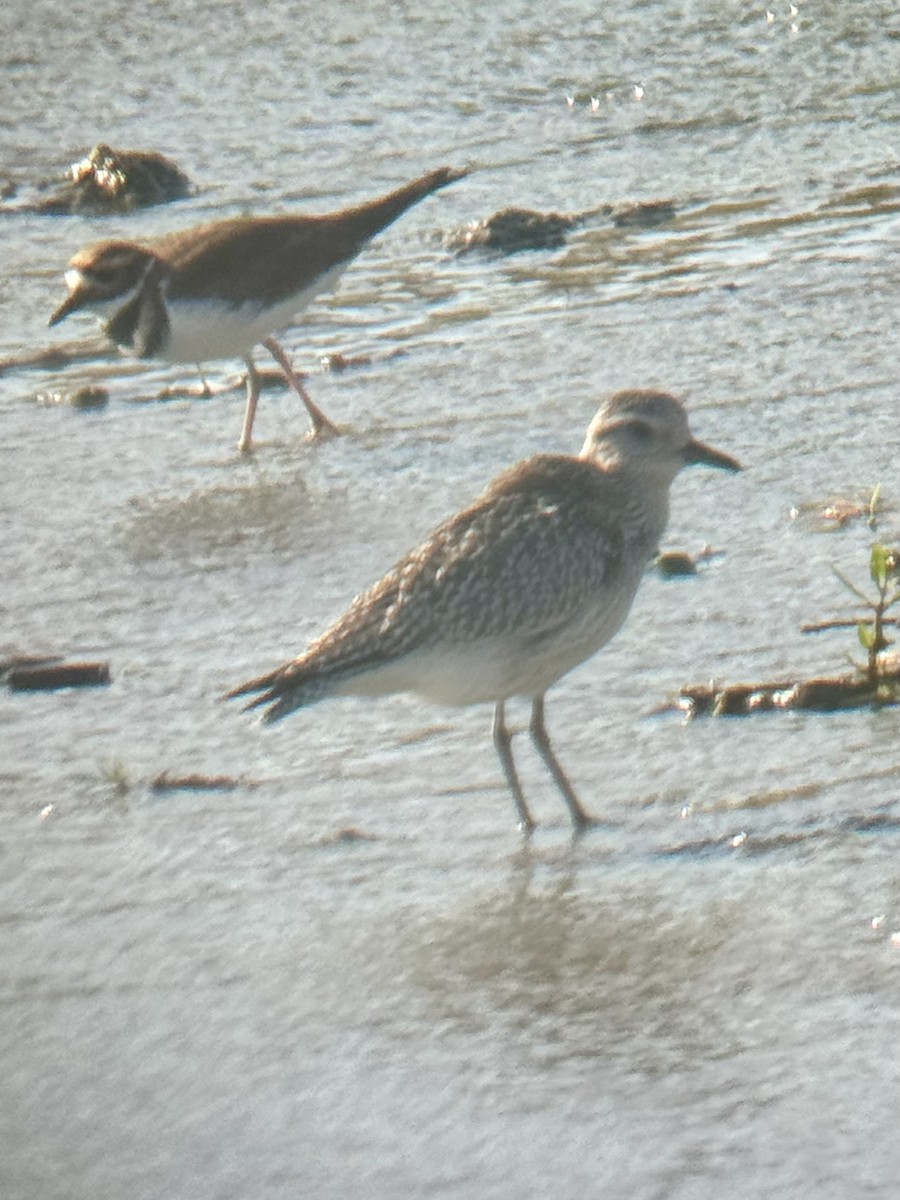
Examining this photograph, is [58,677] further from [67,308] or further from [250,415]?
[67,308]

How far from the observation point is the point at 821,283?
8.16 metres

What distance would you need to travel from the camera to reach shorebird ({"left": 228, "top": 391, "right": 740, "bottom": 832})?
4.68 meters

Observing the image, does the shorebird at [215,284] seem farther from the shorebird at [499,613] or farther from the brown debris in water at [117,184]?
the shorebird at [499,613]

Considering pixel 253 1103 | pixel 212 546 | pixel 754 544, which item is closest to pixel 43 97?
pixel 212 546

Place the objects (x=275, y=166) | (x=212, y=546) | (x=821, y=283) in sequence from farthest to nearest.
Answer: (x=275, y=166), (x=821, y=283), (x=212, y=546)

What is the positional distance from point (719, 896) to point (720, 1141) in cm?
89

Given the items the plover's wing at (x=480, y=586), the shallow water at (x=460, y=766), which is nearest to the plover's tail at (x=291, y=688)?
the plover's wing at (x=480, y=586)

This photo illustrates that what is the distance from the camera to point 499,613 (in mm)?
4801

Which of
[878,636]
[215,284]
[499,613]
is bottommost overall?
[878,636]

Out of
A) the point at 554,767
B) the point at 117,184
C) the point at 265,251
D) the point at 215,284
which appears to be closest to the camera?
the point at 554,767

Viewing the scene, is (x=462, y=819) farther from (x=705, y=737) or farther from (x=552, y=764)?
(x=705, y=737)

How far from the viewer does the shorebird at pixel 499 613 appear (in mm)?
4680

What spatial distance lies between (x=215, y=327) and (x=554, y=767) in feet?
11.9

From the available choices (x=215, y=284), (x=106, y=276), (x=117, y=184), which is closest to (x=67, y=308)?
(x=106, y=276)
